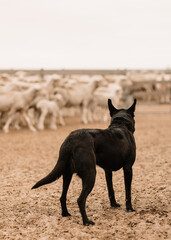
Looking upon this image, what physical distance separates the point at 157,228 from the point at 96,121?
1295cm

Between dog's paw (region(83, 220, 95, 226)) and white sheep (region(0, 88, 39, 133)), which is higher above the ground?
white sheep (region(0, 88, 39, 133))

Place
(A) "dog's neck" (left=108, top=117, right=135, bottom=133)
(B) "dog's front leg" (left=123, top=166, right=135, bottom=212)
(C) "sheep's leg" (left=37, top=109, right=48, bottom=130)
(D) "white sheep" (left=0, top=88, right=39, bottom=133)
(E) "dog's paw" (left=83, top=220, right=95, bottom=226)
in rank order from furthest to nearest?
1. (C) "sheep's leg" (left=37, top=109, right=48, bottom=130)
2. (D) "white sheep" (left=0, top=88, right=39, bottom=133)
3. (A) "dog's neck" (left=108, top=117, right=135, bottom=133)
4. (B) "dog's front leg" (left=123, top=166, right=135, bottom=212)
5. (E) "dog's paw" (left=83, top=220, right=95, bottom=226)

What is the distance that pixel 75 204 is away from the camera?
498cm

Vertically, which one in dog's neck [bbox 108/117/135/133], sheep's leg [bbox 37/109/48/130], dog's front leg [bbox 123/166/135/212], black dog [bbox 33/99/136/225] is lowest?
sheep's leg [bbox 37/109/48/130]

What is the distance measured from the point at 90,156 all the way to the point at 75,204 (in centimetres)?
121

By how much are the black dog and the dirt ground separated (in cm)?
23

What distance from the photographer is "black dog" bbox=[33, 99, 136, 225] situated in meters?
4.01

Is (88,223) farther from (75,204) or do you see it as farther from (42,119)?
(42,119)

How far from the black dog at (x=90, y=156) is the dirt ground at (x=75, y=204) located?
23 centimetres

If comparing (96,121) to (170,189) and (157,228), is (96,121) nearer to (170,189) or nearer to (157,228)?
(170,189)

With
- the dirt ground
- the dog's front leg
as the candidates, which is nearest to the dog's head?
the dog's front leg

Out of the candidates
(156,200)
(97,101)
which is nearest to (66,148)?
(156,200)

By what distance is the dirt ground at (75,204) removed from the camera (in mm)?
4004

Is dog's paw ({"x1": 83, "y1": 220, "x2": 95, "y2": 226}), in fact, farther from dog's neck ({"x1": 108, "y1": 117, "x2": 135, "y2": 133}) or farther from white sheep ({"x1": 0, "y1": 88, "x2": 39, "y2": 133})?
white sheep ({"x1": 0, "y1": 88, "x2": 39, "y2": 133})
